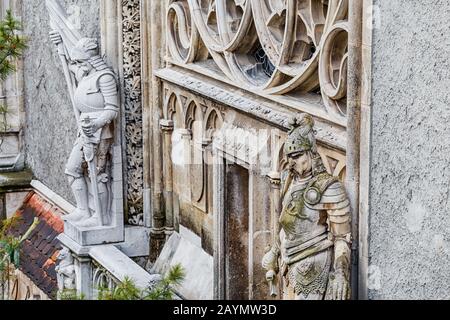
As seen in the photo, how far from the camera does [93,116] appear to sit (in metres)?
13.7

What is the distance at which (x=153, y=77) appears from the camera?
1391cm

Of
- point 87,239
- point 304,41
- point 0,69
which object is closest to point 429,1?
point 304,41

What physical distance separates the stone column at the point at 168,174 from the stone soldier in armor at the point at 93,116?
41cm

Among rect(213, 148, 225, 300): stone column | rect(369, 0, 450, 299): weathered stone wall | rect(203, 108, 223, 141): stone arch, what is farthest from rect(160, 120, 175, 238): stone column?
rect(369, 0, 450, 299): weathered stone wall

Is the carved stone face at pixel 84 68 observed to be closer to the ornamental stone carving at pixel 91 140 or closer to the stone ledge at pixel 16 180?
the ornamental stone carving at pixel 91 140

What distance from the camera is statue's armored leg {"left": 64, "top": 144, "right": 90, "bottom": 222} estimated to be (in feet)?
46.1

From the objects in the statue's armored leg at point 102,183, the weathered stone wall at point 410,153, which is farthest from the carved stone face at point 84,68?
the weathered stone wall at point 410,153

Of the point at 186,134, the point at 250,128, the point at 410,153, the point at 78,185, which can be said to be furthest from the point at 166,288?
the point at 78,185

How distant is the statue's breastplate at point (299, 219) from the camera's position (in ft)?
32.5

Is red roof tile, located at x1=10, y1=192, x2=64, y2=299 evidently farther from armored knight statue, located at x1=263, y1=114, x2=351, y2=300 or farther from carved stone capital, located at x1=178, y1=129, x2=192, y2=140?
armored knight statue, located at x1=263, y1=114, x2=351, y2=300

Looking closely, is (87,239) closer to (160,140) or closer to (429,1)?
(160,140)

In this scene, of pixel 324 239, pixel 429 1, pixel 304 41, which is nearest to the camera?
pixel 429 1

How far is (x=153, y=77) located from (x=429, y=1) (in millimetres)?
4831

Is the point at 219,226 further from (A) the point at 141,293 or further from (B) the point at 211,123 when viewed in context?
(A) the point at 141,293
